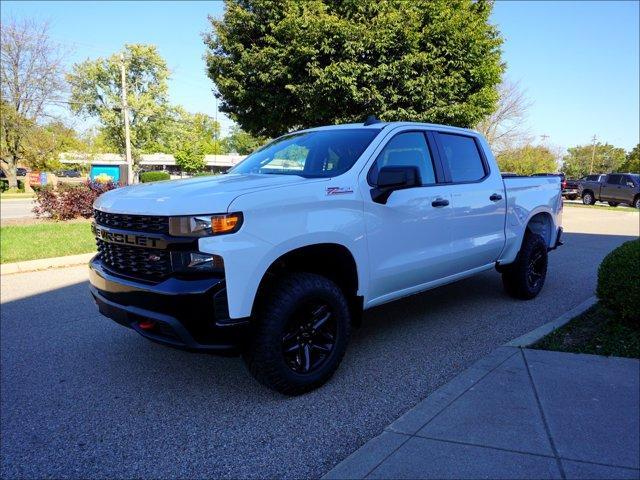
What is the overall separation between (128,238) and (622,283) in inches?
160

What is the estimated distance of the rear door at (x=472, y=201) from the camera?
4.52 metres

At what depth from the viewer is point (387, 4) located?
1355 centimetres

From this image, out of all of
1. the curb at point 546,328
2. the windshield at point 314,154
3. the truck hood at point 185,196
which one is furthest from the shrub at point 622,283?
the truck hood at point 185,196

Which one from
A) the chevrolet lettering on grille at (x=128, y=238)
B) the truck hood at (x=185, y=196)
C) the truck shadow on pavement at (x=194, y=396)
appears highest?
the truck hood at (x=185, y=196)

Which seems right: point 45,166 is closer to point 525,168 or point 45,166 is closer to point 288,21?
point 288,21

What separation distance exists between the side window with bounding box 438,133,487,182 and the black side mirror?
105cm

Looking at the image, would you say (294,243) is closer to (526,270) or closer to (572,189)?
(526,270)

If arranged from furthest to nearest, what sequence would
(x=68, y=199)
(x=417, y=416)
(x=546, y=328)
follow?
(x=68, y=199)
(x=546, y=328)
(x=417, y=416)

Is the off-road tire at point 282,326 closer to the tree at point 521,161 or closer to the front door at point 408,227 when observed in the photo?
the front door at point 408,227

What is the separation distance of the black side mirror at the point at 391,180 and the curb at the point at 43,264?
6.19m

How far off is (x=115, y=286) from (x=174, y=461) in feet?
3.92

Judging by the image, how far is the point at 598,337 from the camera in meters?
4.19

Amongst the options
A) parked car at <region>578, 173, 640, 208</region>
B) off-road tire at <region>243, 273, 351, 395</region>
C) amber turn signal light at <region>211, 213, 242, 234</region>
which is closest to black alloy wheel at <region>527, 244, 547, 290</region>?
off-road tire at <region>243, 273, 351, 395</region>

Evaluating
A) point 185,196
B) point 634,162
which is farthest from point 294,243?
point 634,162
